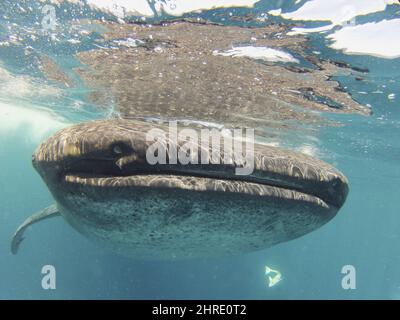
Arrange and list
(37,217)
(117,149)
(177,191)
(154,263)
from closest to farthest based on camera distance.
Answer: (177,191), (117,149), (37,217), (154,263)

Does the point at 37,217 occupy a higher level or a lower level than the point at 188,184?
higher

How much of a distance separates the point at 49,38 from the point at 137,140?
28.5ft

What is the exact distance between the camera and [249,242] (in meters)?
4.42

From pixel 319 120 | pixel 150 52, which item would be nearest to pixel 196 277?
pixel 319 120

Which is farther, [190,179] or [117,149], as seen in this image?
[117,149]

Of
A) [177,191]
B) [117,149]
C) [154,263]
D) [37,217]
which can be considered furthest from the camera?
[154,263]

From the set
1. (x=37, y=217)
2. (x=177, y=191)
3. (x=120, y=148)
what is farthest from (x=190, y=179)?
(x=37, y=217)

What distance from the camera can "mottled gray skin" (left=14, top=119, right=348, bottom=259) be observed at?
3.41 metres

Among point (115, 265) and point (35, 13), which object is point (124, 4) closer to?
point (35, 13)

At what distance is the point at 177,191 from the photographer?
332cm

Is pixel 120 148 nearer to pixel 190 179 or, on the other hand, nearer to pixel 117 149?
pixel 117 149

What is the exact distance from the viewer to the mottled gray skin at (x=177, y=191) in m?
3.41

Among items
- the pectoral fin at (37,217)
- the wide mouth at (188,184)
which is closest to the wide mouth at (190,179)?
the wide mouth at (188,184)

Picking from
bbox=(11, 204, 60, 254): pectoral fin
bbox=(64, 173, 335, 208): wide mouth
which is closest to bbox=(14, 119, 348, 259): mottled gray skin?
bbox=(64, 173, 335, 208): wide mouth
